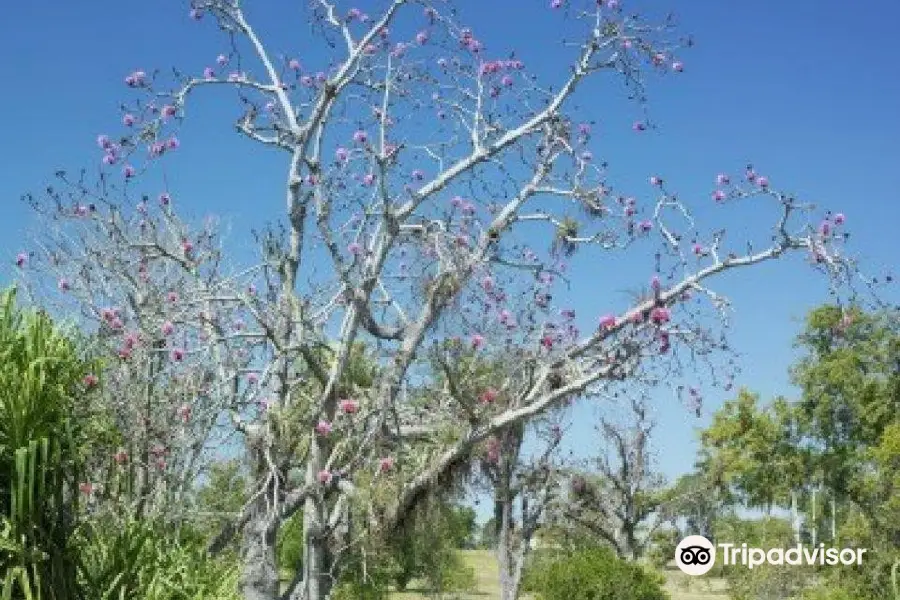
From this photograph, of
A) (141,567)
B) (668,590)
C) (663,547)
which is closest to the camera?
(141,567)

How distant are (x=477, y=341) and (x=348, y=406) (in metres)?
1.91

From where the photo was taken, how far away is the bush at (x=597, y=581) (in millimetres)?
20812

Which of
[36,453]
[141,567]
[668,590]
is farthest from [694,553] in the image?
[668,590]

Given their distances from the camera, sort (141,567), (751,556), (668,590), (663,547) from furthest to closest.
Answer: (663,547)
(668,590)
(751,556)
(141,567)

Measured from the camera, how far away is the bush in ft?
68.3

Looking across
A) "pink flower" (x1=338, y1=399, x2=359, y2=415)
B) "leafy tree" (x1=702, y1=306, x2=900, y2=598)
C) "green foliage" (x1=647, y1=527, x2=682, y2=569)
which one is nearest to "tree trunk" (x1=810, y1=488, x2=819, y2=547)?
"leafy tree" (x1=702, y1=306, x2=900, y2=598)

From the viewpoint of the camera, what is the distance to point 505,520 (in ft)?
78.8

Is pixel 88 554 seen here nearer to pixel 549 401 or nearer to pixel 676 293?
pixel 549 401

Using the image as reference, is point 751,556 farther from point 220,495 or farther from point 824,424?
point 220,495

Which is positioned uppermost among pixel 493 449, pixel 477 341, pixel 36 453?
pixel 477 341

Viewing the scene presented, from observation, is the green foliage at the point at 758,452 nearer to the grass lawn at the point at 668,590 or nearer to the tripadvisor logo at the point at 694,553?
the grass lawn at the point at 668,590

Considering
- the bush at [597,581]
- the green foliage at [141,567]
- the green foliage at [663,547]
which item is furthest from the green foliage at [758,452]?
the green foliage at [141,567]

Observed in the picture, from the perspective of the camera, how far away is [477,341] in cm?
1296

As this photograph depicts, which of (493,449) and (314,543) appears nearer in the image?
(314,543)
